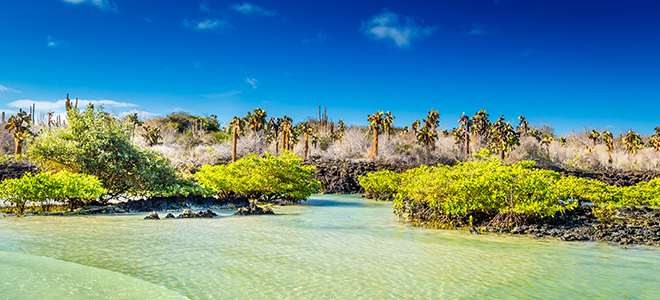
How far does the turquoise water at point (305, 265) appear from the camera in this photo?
18.2 feet

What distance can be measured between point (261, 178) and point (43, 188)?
29.4ft

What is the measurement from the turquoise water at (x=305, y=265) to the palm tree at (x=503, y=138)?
42.2m

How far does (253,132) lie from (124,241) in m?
46.0

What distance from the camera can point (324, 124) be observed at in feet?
301

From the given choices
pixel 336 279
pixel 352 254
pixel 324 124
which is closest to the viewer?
pixel 336 279

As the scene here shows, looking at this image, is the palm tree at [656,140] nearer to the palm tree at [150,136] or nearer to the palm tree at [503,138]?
the palm tree at [503,138]

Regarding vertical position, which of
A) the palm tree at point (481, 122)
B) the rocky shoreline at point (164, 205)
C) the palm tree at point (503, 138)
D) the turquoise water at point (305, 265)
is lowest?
the turquoise water at point (305, 265)

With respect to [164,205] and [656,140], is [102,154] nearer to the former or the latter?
[164,205]

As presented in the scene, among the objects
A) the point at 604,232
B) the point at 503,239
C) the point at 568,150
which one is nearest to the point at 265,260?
the point at 503,239

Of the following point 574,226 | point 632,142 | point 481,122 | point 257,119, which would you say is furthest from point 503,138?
point 574,226

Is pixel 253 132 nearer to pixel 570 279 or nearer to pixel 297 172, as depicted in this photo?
pixel 297 172

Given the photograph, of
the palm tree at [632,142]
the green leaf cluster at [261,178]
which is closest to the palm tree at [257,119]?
the green leaf cluster at [261,178]

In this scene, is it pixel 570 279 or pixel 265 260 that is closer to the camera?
pixel 570 279

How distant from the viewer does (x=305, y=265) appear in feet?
23.2
